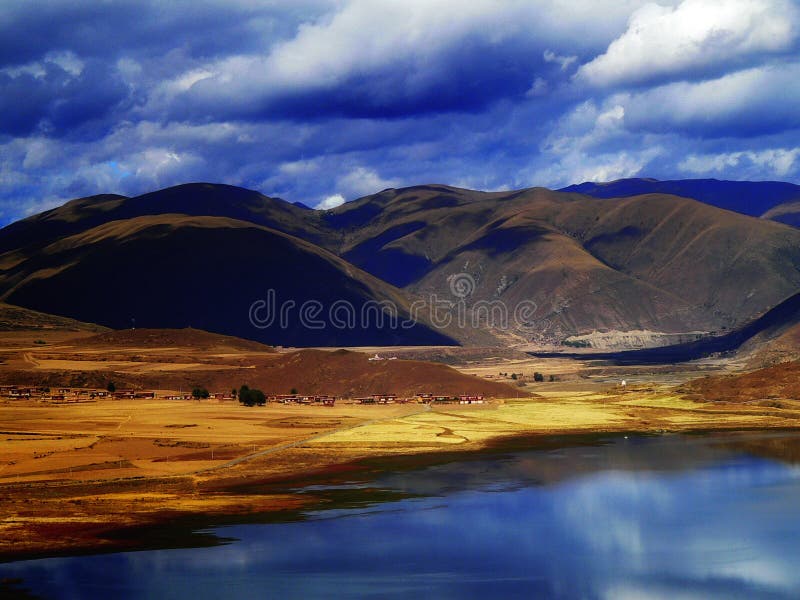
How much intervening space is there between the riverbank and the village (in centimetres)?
600

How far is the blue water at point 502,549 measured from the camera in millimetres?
49969

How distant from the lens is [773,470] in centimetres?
8700

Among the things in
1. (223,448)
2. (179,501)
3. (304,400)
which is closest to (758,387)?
(304,400)

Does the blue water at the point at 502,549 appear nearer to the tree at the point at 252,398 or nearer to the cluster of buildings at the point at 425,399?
the tree at the point at 252,398

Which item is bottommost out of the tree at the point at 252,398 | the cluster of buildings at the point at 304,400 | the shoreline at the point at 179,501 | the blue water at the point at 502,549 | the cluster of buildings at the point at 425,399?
the blue water at the point at 502,549

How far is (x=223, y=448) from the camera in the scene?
98.4 m

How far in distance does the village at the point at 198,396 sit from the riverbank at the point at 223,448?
236 inches

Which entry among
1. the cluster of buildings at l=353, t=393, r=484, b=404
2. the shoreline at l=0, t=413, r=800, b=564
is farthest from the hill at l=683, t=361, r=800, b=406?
the shoreline at l=0, t=413, r=800, b=564

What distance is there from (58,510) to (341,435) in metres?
46.1

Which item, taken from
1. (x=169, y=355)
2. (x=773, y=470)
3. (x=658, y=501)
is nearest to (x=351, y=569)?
(x=658, y=501)

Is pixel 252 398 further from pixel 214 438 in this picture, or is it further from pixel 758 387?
pixel 758 387

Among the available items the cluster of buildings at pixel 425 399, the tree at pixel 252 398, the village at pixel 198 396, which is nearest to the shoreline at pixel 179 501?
the tree at pixel 252 398

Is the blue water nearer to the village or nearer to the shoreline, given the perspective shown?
the shoreline

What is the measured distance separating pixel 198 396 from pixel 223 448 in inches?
2067
